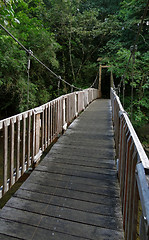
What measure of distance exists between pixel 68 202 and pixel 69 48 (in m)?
11.3

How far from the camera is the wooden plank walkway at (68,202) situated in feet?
4.20

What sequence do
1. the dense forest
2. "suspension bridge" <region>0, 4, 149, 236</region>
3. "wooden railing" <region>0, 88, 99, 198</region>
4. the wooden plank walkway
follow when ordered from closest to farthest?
"suspension bridge" <region>0, 4, 149, 236</region> → the wooden plank walkway → "wooden railing" <region>0, 88, 99, 198</region> → the dense forest

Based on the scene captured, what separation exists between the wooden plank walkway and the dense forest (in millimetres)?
3559

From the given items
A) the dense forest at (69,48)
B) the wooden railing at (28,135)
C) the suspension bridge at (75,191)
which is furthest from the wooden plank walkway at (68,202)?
the dense forest at (69,48)

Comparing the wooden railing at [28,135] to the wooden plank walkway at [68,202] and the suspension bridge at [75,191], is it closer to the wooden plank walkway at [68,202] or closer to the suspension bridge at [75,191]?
the suspension bridge at [75,191]

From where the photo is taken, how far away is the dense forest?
581 centimetres

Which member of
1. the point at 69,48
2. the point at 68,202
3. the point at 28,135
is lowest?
the point at 68,202

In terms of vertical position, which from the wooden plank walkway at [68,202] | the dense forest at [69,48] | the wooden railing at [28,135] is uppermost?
the dense forest at [69,48]

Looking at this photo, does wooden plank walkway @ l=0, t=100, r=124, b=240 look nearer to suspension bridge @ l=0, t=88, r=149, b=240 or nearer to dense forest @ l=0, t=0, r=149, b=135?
suspension bridge @ l=0, t=88, r=149, b=240

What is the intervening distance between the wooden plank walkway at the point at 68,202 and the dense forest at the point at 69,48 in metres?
3.56

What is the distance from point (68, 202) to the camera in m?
1.58

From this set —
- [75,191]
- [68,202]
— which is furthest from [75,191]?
[68,202]

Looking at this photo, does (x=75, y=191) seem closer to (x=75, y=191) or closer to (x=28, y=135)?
(x=75, y=191)

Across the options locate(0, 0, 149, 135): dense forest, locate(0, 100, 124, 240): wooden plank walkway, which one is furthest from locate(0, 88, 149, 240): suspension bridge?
locate(0, 0, 149, 135): dense forest
